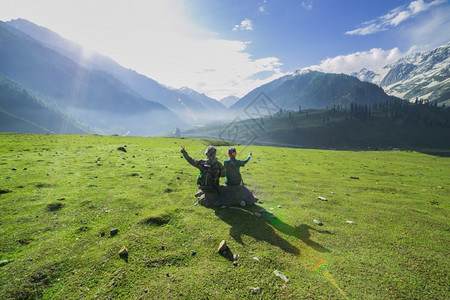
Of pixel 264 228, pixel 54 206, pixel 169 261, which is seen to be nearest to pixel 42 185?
pixel 54 206

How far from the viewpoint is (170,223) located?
30.3 ft

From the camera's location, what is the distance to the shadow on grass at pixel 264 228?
8.16 m

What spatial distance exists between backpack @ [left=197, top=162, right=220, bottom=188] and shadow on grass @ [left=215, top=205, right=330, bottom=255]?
1.58 meters

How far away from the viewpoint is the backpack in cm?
1112

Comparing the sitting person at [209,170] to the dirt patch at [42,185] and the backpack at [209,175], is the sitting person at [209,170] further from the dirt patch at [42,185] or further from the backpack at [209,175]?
the dirt patch at [42,185]

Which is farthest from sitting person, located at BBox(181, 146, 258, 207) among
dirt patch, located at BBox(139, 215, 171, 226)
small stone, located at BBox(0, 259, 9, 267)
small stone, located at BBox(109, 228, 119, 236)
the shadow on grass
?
small stone, located at BBox(0, 259, 9, 267)

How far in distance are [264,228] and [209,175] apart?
163 inches

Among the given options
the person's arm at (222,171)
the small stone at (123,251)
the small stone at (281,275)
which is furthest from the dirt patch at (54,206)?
the small stone at (281,275)

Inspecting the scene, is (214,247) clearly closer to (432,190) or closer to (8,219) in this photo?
(8,219)

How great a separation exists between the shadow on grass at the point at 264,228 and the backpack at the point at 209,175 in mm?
1579

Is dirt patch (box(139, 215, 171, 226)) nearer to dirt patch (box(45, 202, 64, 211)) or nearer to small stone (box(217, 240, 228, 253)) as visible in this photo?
small stone (box(217, 240, 228, 253))

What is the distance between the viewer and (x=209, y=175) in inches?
439

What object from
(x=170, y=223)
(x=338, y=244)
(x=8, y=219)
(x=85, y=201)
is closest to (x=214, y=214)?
(x=170, y=223)

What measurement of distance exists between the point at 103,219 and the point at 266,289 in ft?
26.5
